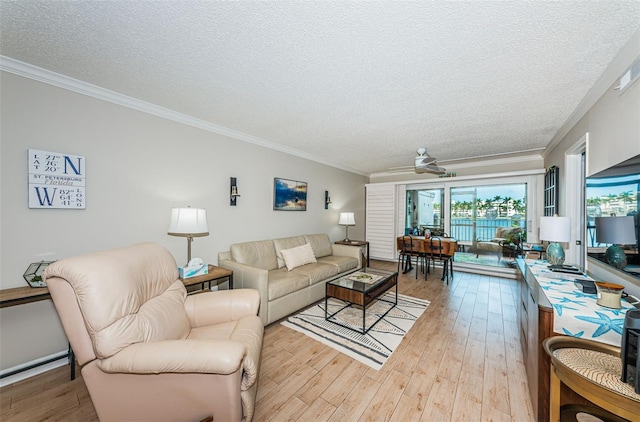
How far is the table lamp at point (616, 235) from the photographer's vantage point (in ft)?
5.02

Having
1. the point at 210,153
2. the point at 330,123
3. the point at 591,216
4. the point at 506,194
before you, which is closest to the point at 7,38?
the point at 210,153

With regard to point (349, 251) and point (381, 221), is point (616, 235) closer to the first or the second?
point (349, 251)

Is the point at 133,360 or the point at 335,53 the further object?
the point at 335,53

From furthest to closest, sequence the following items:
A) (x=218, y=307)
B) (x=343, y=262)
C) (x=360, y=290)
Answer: (x=343, y=262)
(x=360, y=290)
(x=218, y=307)

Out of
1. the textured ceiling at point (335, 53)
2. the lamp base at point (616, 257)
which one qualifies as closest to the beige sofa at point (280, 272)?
the textured ceiling at point (335, 53)

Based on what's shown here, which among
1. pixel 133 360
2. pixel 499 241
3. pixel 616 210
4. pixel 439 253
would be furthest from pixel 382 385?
pixel 499 241

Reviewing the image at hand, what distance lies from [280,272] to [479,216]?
4626 millimetres

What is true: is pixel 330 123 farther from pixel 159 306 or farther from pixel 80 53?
pixel 159 306

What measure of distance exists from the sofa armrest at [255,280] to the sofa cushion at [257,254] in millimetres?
326

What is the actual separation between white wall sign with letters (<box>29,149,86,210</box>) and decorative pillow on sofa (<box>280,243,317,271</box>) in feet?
7.71

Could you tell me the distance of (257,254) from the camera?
3.44m

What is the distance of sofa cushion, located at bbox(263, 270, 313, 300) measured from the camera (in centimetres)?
277

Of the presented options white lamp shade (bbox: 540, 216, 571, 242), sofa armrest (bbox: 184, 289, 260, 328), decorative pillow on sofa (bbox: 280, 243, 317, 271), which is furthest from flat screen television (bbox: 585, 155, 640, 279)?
decorative pillow on sofa (bbox: 280, 243, 317, 271)

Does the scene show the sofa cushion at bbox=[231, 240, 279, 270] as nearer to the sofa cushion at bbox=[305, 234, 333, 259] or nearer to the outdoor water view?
the sofa cushion at bbox=[305, 234, 333, 259]
